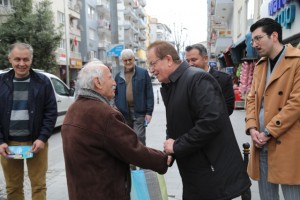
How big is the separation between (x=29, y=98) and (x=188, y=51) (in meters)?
1.89

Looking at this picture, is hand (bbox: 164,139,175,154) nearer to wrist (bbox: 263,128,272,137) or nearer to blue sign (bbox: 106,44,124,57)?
wrist (bbox: 263,128,272,137)

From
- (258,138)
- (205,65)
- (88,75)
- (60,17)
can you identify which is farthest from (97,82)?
(60,17)

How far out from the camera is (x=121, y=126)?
2.15 meters

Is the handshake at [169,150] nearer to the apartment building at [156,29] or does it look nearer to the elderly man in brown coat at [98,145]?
the elderly man in brown coat at [98,145]

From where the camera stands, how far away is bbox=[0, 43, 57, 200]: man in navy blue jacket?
3.40 meters

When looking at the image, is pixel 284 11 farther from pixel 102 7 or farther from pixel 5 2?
pixel 102 7

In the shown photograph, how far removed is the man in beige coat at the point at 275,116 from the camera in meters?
2.49

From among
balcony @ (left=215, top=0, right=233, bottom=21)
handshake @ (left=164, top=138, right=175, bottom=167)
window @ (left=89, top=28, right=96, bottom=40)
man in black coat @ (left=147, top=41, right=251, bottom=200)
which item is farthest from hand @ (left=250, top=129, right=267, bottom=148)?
window @ (left=89, top=28, right=96, bottom=40)

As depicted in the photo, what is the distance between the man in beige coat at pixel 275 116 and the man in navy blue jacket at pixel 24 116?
2050 millimetres

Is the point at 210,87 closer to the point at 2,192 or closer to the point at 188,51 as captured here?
the point at 188,51

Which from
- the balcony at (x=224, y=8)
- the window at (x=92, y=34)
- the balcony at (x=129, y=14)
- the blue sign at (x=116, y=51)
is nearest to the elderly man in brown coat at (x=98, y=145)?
the blue sign at (x=116, y=51)

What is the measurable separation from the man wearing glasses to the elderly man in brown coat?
9.74ft

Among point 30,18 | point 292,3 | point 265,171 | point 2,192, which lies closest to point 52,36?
point 30,18

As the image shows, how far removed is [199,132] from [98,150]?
65 cm
